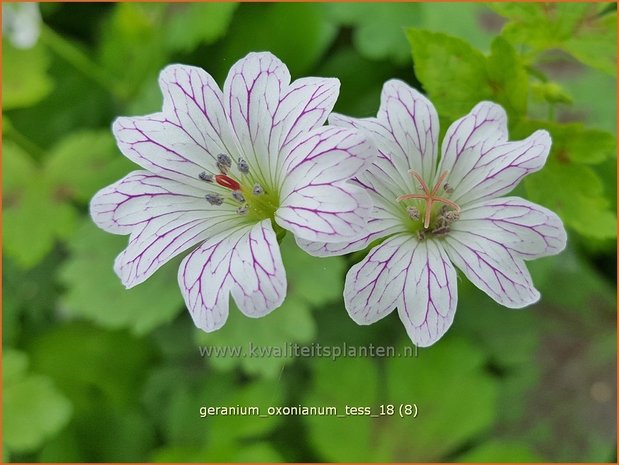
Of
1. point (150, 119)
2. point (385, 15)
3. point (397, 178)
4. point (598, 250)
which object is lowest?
point (598, 250)

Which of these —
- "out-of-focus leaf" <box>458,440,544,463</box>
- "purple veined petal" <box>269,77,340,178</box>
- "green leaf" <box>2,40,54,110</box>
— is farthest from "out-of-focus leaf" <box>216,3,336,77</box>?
"out-of-focus leaf" <box>458,440,544,463</box>

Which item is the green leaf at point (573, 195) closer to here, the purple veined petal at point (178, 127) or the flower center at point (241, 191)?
the flower center at point (241, 191)

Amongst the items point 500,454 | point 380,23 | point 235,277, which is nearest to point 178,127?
point 235,277

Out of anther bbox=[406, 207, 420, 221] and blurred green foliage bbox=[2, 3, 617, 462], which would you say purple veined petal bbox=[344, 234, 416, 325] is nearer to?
anther bbox=[406, 207, 420, 221]

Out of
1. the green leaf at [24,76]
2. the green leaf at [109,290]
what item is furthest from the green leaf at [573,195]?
the green leaf at [24,76]

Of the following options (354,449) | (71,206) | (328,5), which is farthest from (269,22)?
(354,449)

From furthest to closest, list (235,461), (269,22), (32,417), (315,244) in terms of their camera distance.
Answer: (269,22) → (32,417) → (235,461) → (315,244)

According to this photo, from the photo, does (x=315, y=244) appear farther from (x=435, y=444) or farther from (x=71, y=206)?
(x=71, y=206)
